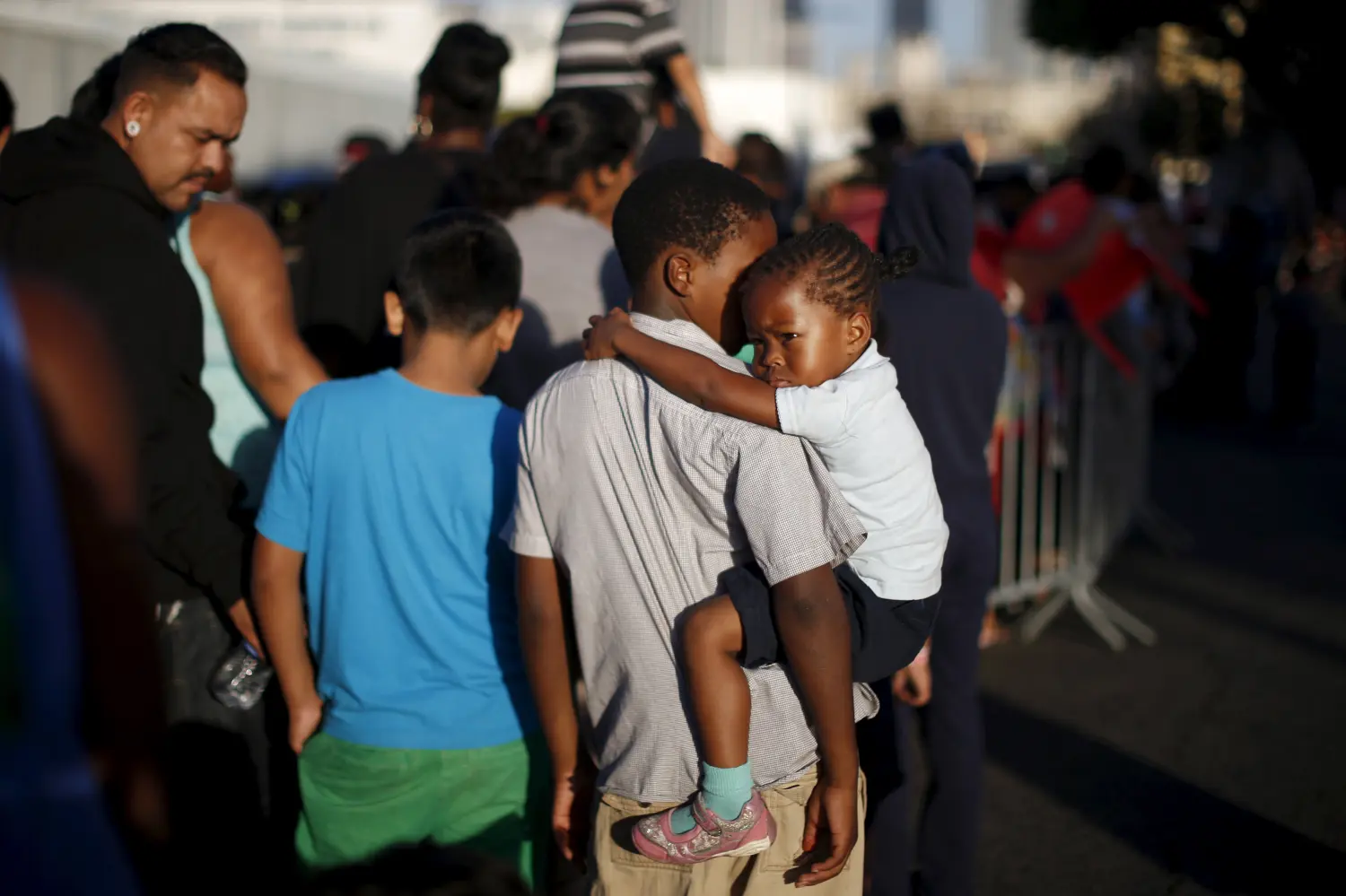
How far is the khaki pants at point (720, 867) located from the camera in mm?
2566

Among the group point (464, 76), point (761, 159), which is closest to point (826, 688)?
point (464, 76)

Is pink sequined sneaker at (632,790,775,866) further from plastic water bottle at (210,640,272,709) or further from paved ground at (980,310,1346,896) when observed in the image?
Result: paved ground at (980,310,1346,896)

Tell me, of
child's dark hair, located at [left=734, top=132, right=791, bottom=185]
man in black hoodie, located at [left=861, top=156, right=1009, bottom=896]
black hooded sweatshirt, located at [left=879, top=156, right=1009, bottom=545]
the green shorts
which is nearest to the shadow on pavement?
man in black hoodie, located at [left=861, top=156, right=1009, bottom=896]

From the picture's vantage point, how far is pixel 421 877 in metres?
1.64

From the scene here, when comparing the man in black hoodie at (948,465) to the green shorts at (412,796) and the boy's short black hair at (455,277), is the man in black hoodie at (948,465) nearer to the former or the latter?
the green shorts at (412,796)

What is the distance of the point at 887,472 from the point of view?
8.46ft

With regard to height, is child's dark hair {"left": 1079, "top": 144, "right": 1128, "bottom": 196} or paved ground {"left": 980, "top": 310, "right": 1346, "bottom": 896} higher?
child's dark hair {"left": 1079, "top": 144, "right": 1128, "bottom": 196}

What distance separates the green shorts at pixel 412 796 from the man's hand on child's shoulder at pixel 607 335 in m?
1.01

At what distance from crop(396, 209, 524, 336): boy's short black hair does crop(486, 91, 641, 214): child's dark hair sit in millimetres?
960

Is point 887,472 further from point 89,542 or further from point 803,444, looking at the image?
point 89,542

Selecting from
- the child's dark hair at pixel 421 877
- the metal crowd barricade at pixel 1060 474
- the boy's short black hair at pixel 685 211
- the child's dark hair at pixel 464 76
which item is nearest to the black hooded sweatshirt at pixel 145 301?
the boy's short black hair at pixel 685 211

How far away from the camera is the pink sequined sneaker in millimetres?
2467

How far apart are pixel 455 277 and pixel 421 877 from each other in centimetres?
165

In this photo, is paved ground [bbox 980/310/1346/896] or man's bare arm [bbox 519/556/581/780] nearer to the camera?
A: man's bare arm [bbox 519/556/581/780]
